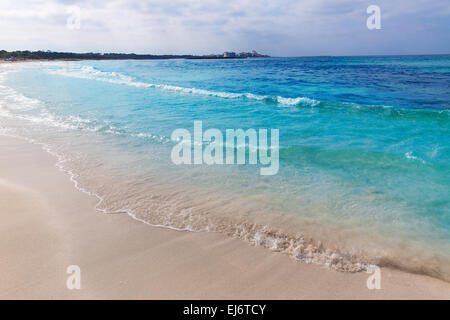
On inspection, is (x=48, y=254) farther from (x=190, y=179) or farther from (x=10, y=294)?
(x=190, y=179)

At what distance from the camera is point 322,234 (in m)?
4.74

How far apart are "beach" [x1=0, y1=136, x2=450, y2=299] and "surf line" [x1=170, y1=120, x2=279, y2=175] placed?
3418mm

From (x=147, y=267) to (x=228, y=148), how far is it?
608 cm

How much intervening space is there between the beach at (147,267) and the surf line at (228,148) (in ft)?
11.2

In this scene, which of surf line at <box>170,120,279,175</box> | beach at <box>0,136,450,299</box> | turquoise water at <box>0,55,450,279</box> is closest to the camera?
beach at <box>0,136,450,299</box>

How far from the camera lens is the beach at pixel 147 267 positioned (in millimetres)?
3533

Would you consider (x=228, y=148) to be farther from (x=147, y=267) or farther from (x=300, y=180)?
(x=147, y=267)

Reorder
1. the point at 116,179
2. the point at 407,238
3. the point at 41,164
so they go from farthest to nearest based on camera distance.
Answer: the point at 41,164 → the point at 116,179 → the point at 407,238

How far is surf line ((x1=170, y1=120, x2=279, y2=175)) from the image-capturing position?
834 centimetres

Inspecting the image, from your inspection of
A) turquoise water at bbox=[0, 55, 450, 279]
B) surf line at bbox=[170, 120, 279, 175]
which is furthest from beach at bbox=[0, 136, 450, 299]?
surf line at bbox=[170, 120, 279, 175]

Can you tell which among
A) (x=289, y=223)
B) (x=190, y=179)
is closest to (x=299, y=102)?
(x=190, y=179)

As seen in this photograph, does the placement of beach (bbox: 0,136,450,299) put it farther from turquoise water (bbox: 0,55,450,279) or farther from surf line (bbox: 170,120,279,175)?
surf line (bbox: 170,120,279,175)

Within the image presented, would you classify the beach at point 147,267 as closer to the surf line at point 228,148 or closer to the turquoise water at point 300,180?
the turquoise water at point 300,180

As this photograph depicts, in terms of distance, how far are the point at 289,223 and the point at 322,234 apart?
594mm
